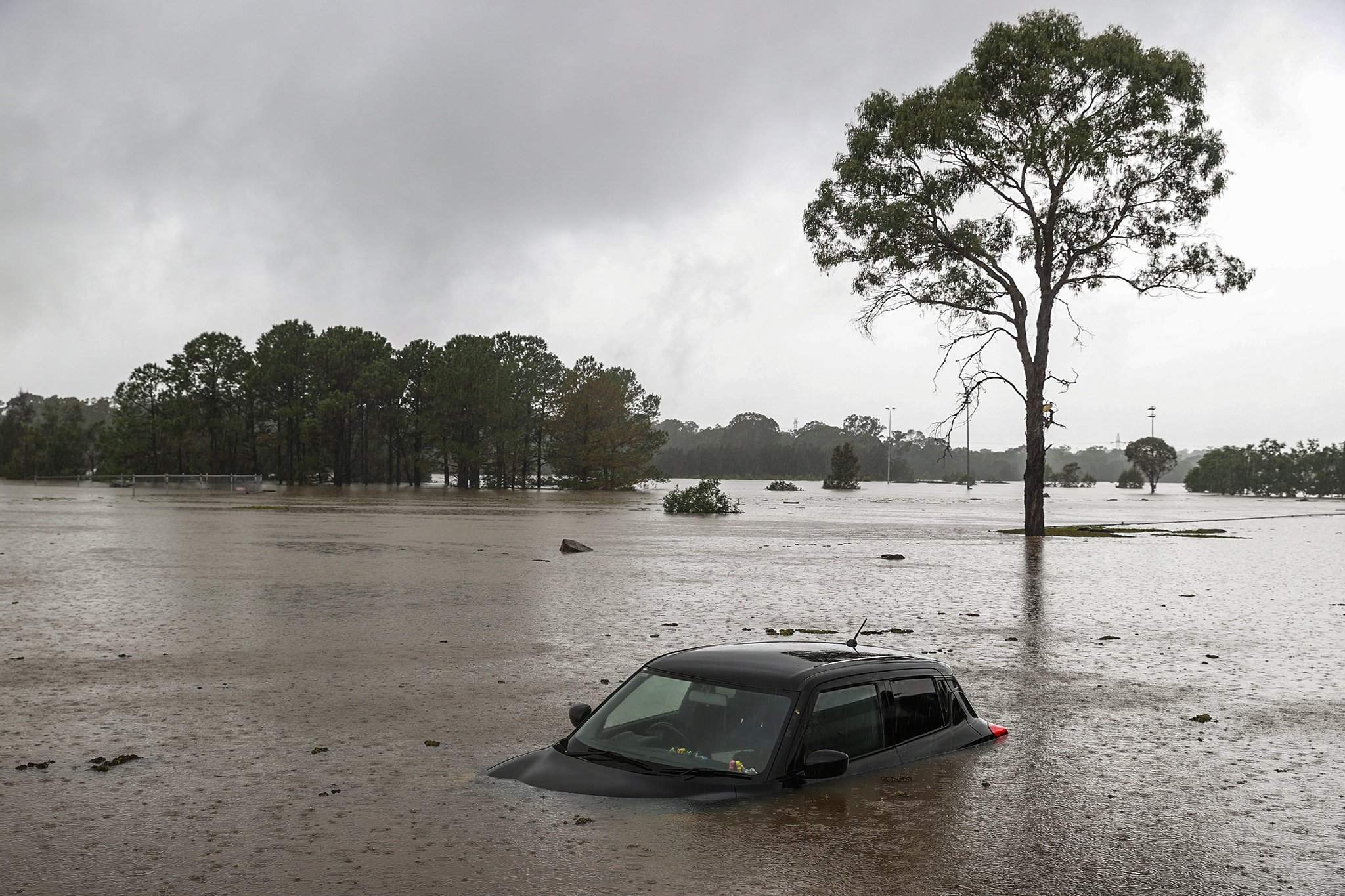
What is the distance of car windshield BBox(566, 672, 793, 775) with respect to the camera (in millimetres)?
6527

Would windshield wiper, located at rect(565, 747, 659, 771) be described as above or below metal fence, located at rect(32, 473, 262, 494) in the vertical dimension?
below

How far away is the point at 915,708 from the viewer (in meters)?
7.46

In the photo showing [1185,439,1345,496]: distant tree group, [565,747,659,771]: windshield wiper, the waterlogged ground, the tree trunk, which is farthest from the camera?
[1185,439,1345,496]: distant tree group

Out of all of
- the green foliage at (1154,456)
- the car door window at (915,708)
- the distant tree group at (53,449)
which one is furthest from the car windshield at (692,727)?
the green foliage at (1154,456)

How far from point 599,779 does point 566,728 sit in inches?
93.0

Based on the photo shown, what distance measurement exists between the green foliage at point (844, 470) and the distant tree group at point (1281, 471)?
5060 cm

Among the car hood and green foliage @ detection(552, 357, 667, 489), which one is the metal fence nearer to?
green foliage @ detection(552, 357, 667, 489)

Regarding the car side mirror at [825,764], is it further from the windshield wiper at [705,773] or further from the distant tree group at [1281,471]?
the distant tree group at [1281,471]

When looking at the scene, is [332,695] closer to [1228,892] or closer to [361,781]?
[361,781]

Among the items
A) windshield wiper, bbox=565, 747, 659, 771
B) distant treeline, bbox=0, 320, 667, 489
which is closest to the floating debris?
windshield wiper, bbox=565, 747, 659, 771

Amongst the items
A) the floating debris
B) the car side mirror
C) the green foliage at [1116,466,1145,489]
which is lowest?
the floating debris

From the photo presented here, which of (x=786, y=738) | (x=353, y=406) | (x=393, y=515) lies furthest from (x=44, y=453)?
(x=786, y=738)

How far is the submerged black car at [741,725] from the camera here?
21.3 ft

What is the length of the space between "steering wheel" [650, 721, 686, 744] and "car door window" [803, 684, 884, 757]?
762 millimetres
